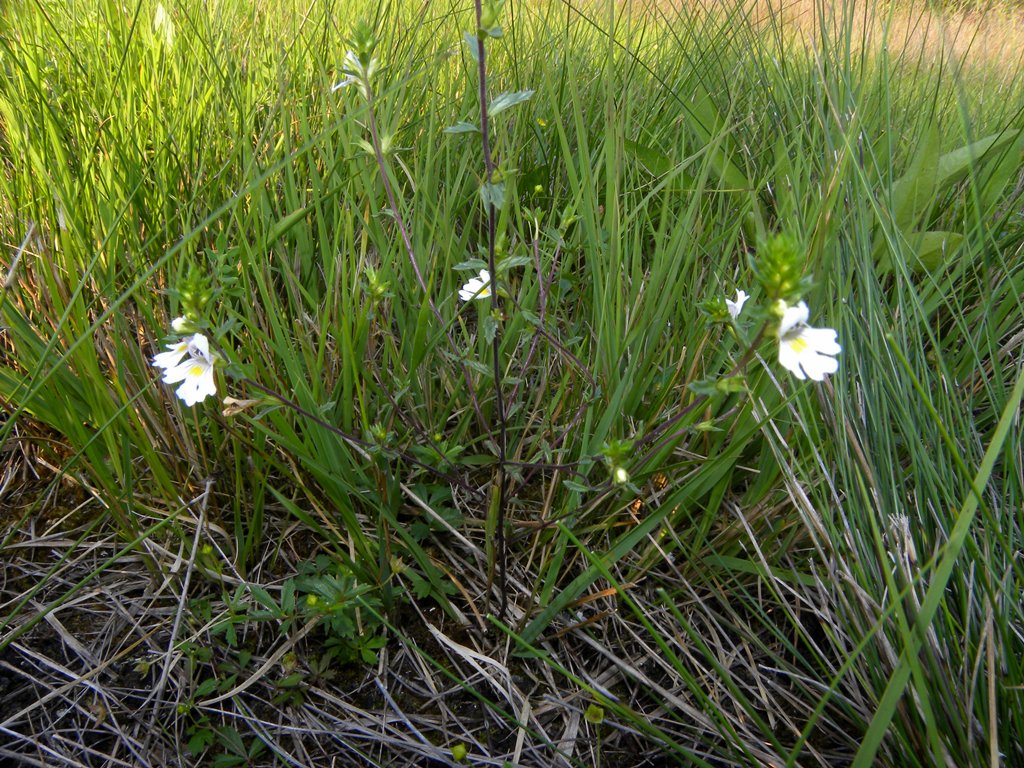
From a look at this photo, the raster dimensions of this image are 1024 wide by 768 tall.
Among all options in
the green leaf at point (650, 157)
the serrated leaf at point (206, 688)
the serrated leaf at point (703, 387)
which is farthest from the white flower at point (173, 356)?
the green leaf at point (650, 157)

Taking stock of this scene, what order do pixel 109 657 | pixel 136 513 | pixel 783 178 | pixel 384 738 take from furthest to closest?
pixel 783 178, pixel 136 513, pixel 109 657, pixel 384 738

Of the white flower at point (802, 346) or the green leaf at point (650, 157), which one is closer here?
the white flower at point (802, 346)

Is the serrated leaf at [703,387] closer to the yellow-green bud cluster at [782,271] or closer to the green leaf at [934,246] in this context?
the yellow-green bud cluster at [782,271]

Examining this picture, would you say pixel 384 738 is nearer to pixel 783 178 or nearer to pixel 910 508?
pixel 910 508

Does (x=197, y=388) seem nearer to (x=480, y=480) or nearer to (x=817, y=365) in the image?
(x=480, y=480)

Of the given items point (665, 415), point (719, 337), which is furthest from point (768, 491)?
point (719, 337)
